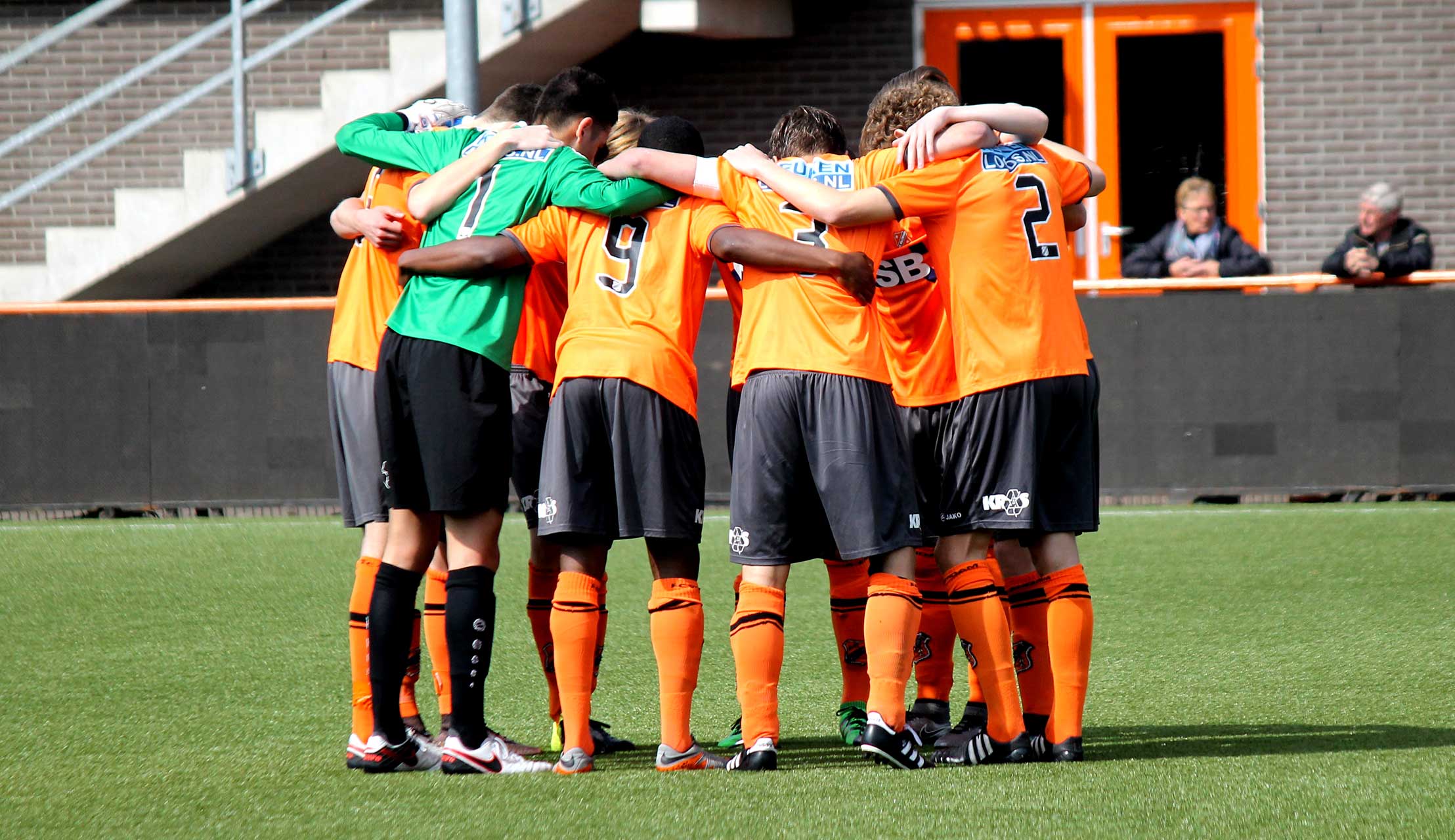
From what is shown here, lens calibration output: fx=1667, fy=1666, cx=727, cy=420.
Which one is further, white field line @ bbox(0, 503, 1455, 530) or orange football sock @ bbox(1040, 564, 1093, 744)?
white field line @ bbox(0, 503, 1455, 530)

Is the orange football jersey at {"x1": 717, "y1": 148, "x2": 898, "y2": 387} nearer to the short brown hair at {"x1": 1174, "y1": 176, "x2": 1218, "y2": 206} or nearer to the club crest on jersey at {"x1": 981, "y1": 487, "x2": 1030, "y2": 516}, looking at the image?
the club crest on jersey at {"x1": 981, "y1": 487, "x2": 1030, "y2": 516}

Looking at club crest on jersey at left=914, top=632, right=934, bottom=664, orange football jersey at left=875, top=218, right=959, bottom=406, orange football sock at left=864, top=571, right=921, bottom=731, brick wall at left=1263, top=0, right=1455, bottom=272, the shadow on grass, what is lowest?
the shadow on grass

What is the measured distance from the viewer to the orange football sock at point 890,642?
456cm

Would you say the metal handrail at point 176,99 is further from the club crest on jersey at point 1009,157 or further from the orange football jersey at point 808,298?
the club crest on jersey at point 1009,157

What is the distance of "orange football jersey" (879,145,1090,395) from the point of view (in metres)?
4.73

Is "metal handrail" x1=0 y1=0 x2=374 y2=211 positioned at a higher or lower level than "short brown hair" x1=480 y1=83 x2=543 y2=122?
higher

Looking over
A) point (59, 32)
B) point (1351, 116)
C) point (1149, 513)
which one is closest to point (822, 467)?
point (1149, 513)

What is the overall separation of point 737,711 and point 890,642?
1224 mm

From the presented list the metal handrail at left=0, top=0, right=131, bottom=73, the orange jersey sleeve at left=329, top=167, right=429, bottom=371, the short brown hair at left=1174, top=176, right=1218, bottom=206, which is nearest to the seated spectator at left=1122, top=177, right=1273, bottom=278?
the short brown hair at left=1174, top=176, right=1218, bottom=206

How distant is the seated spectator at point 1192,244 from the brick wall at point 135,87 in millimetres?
6056

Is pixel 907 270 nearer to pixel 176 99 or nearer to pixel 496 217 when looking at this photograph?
Result: pixel 496 217

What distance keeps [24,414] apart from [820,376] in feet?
25.9

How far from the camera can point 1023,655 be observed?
500 centimetres

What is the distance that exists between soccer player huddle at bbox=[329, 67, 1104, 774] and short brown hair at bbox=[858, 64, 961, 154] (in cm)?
2
